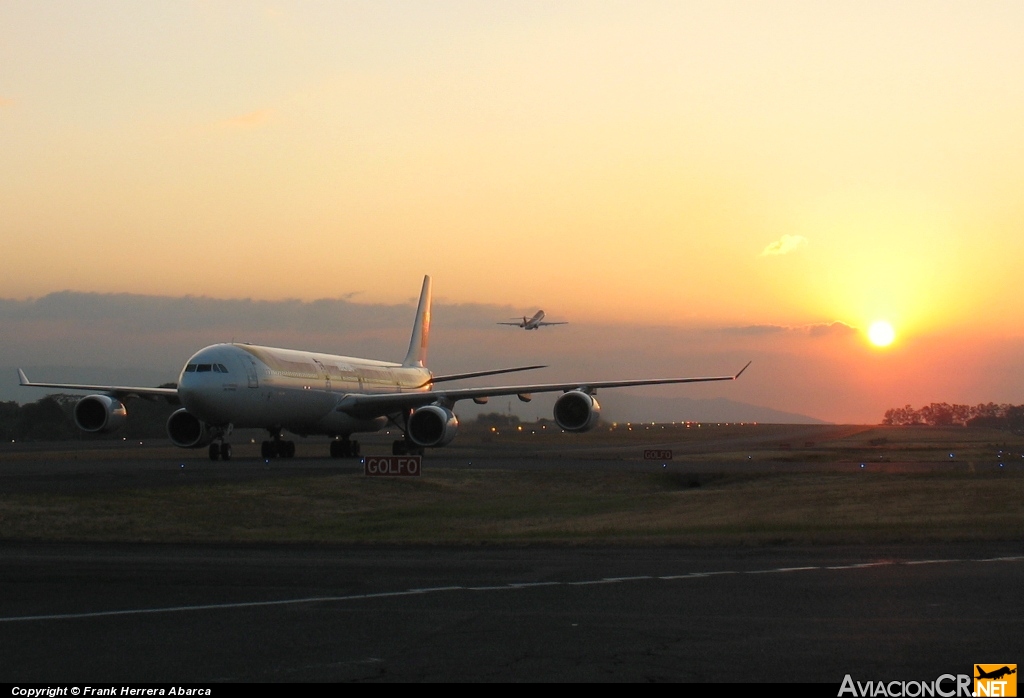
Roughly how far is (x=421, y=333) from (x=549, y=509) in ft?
113

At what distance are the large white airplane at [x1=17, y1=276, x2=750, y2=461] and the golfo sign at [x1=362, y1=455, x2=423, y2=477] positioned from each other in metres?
6.72

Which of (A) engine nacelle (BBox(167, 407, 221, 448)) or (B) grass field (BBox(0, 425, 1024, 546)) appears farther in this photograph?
(A) engine nacelle (BBox(167, 407, 221, 448))

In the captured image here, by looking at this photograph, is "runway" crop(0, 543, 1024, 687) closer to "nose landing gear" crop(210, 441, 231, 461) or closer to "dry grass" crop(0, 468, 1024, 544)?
"dry grass" crop(0, 468, 1024, 544)

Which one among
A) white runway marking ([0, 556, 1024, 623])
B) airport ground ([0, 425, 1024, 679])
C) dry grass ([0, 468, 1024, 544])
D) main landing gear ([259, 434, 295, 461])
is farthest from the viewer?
main landing gear ([259, 434, 295, 461])

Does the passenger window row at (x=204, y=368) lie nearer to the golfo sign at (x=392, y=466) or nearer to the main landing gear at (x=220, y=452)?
the main landing gear at (x=220, y=452)

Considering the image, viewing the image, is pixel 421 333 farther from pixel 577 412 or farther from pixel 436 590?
pixel 436 590

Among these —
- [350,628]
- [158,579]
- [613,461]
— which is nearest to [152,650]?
[350,628]

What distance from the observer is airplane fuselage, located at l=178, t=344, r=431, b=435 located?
3806cm

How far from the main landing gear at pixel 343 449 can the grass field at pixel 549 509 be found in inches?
382

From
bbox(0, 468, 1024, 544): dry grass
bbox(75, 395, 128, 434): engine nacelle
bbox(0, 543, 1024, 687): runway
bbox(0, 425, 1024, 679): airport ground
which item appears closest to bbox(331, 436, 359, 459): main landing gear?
bbox(75, 395, 128, 434): engine nacelle

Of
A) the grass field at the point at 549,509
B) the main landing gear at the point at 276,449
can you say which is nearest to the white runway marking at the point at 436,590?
→ the grass field at the point at 549,509

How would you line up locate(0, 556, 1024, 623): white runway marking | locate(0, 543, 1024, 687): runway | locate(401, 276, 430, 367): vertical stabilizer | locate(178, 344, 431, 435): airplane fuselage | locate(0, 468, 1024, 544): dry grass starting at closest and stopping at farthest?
1. locate(0, 543, 1024, 687): runway
2. locate(0, 556, 1024, 623): white runway marking
3. locate(0, 468, 1024, 544): dry grass
4. locate(178, 344, 431, 435): airplane fuselage
5. locate(401, 276, 430, 367): vertical stabilizer

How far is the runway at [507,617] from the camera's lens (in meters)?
7.95

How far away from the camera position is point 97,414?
41.2 m
